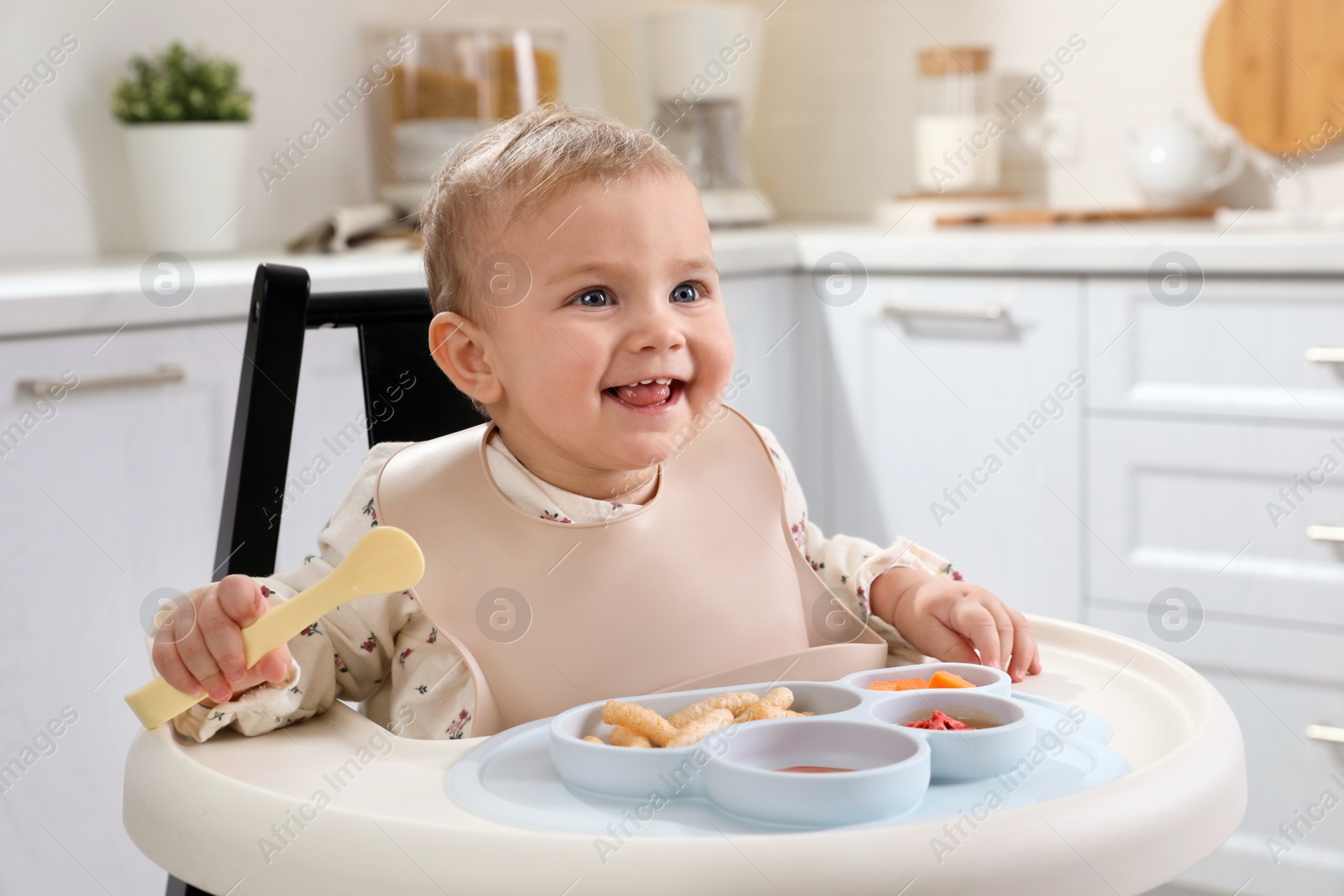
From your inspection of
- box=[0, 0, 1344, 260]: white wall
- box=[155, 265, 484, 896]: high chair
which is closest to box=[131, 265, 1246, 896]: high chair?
box=[155, 265, 484, 896]: high chair

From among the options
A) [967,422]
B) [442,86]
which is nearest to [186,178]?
[442,86]

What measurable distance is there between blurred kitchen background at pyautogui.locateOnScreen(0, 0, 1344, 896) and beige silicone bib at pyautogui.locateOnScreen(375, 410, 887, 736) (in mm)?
749

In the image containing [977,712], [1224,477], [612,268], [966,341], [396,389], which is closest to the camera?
[977,712]

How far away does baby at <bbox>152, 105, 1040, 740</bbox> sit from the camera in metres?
0.74

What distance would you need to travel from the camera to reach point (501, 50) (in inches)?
88.0

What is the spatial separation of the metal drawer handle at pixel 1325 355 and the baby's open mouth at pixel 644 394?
1.25 m

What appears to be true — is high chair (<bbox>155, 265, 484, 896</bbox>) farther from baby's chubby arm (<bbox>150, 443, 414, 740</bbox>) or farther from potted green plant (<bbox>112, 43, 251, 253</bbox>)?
potted green plant (<bbox>112, 43, 251, 253</bbox>)

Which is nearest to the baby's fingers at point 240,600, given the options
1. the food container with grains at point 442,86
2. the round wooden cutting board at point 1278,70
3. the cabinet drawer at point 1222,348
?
the cabinet drawer at point 1222,348

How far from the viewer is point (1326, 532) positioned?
1714 mm

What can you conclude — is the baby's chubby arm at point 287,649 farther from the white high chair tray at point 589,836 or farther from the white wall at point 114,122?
the white wall at point 114,122

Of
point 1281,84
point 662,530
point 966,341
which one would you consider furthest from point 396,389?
point 1281,84

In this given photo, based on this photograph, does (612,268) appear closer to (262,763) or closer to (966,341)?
(262,763)

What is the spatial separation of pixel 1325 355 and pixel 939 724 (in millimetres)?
1313

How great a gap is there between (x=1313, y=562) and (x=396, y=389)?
1299 mm
